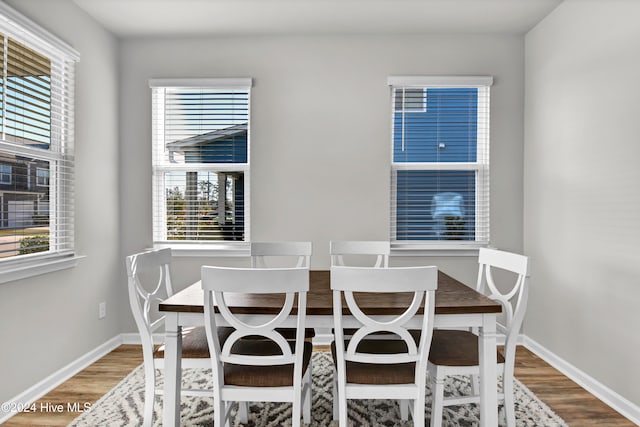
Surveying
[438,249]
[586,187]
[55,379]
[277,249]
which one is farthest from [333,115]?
[55,379]

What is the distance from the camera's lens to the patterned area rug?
2.26 metres

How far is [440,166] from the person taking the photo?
3617 mm

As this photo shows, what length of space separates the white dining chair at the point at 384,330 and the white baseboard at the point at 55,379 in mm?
1983

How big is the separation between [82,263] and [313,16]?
2589 millimetres

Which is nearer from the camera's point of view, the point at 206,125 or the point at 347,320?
the point at 347,320

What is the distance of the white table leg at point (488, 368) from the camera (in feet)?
5.95

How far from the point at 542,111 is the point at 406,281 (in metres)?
2.48

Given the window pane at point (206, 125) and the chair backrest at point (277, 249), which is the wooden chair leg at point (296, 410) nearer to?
the chair backrest at point (277, 249)

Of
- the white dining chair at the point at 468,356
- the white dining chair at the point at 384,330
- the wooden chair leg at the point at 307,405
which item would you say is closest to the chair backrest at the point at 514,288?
the white dining chair at the point at 468,356

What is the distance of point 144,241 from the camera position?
3.64 meters

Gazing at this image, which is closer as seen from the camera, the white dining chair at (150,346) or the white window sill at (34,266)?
the white dining chair at (150,346)

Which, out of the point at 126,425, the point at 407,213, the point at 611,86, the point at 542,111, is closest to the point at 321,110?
the point at 407,213

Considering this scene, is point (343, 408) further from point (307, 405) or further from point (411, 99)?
point (411, 99)

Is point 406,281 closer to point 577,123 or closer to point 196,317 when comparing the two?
point 196,317
